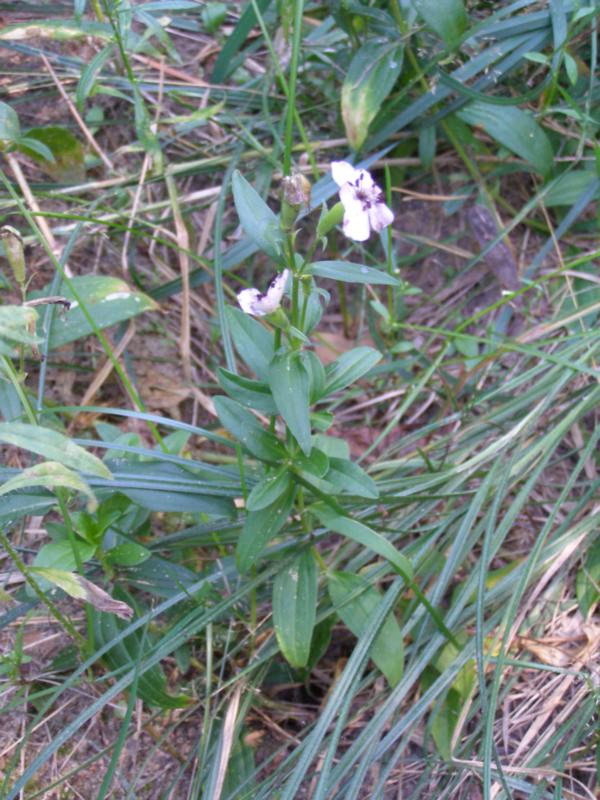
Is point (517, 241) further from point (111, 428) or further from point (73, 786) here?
point (73, 786)

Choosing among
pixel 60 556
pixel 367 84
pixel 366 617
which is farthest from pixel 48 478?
pixel 367 84

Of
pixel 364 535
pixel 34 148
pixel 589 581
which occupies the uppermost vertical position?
pixel 34 148

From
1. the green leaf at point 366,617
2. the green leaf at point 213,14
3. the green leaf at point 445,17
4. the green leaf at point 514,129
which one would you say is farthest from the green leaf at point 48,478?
the green leaf at point 213,14

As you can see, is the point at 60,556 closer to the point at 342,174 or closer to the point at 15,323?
the point at 15,323

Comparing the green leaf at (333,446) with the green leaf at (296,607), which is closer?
the green leaf at (296,607)

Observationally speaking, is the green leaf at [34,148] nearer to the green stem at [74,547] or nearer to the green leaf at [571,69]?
the green stem at [74,547]

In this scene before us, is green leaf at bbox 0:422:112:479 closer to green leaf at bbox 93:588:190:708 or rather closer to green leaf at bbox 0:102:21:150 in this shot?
green leaf at bbox 93:588:190:708

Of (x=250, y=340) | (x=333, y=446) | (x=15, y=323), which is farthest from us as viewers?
(x=333, y=446)

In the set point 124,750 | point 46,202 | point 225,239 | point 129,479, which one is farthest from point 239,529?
point 46,202
